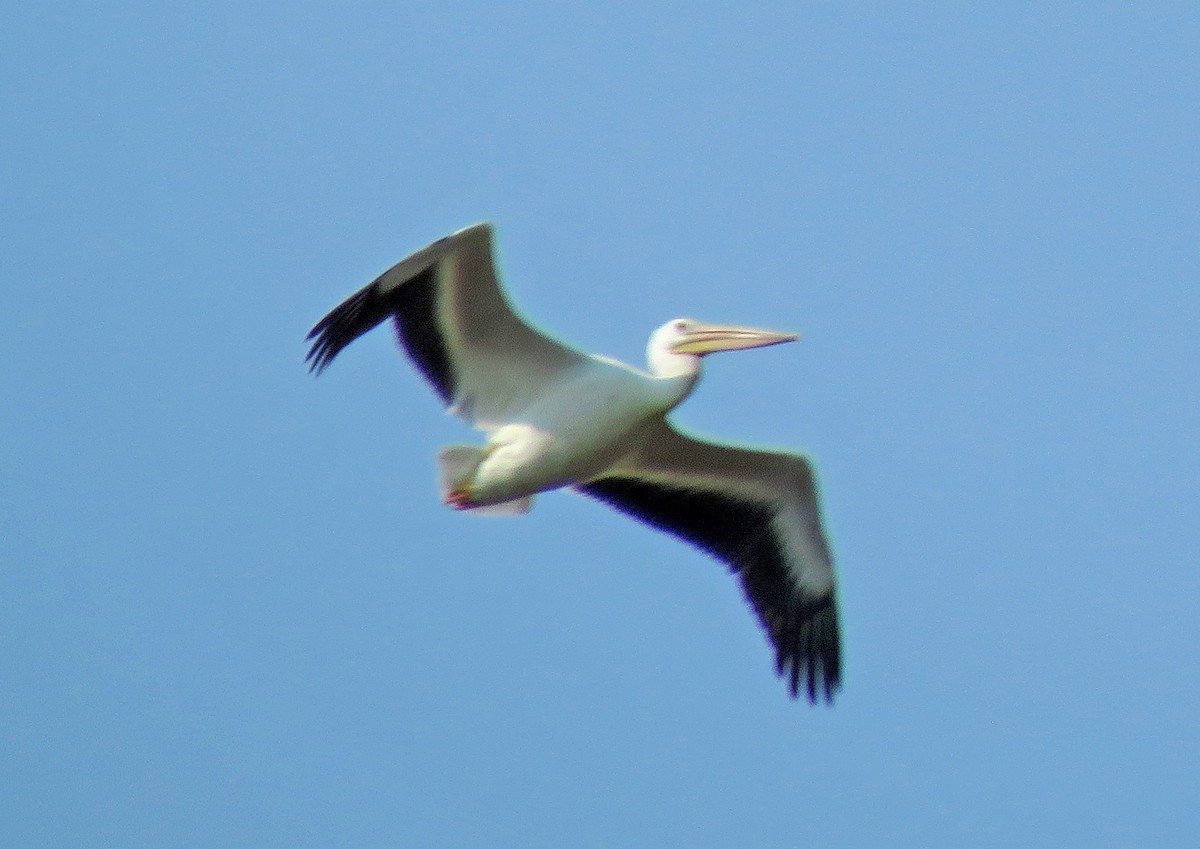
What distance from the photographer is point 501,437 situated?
29.9ft

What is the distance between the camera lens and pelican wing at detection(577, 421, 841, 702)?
32.3ft

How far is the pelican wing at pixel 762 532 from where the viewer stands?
9.84 meters

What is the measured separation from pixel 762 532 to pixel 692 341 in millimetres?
1144

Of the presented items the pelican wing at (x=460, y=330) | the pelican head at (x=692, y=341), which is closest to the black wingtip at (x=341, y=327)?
the pelican wing at (x=460, y=330)

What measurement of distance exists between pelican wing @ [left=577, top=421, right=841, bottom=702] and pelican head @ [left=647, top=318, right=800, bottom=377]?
63cm

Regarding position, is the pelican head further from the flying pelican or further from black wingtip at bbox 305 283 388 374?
black wingtip at bbox 305 283 388 374

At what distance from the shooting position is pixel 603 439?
9070 mm

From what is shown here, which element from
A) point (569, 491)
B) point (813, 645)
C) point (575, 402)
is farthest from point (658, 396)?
point (813, 645)

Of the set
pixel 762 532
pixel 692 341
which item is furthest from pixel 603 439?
pixel 762 532

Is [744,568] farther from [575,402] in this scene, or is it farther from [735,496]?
[575,402]

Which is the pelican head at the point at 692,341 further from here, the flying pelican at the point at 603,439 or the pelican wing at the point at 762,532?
the pelican wing at the point at 762,532

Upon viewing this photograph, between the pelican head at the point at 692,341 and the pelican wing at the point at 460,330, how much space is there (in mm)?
461

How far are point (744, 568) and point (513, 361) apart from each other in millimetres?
1727

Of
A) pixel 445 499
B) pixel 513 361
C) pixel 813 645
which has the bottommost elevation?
pixel 813 645
